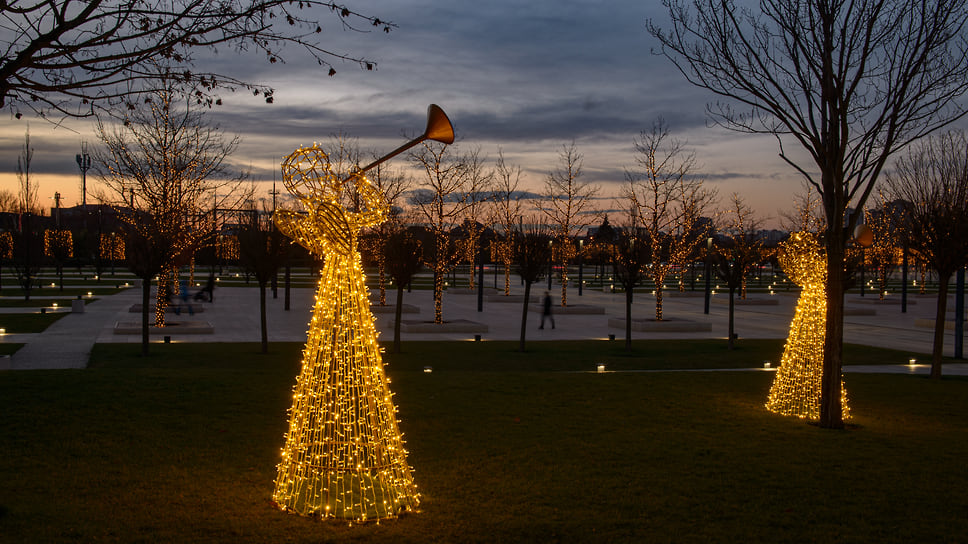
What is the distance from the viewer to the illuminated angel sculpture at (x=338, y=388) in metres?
5.73

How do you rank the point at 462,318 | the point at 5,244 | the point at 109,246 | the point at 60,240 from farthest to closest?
the point at 109,246, the point at 60,240, the point at 5,244, the point at 462,318

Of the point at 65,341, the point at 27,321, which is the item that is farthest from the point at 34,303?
the point at 65,341

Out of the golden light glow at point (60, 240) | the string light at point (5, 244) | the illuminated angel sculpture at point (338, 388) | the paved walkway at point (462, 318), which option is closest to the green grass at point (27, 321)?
the paved walkway at point (462, 318)

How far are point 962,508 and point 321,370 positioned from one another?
17.6 ft

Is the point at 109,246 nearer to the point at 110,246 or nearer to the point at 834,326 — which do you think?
the point at 110,246

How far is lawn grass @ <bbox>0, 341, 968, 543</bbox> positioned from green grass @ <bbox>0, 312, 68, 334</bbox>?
9469 millimetres

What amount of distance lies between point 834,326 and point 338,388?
6207 mm

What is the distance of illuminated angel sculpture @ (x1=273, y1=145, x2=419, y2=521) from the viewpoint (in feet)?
18.8

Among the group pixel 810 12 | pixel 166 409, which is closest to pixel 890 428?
pixel 810 12

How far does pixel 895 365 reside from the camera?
54.0 feet

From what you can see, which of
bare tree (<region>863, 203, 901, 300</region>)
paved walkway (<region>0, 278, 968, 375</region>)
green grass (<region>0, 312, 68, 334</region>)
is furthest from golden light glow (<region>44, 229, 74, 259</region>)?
bare tree (<region>863, 203, 901, 300</region>)

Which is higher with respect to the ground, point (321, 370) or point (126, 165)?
point (126, 165)

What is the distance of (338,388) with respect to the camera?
5.77 meters

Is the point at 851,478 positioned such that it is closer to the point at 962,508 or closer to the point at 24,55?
the point at 962,508
